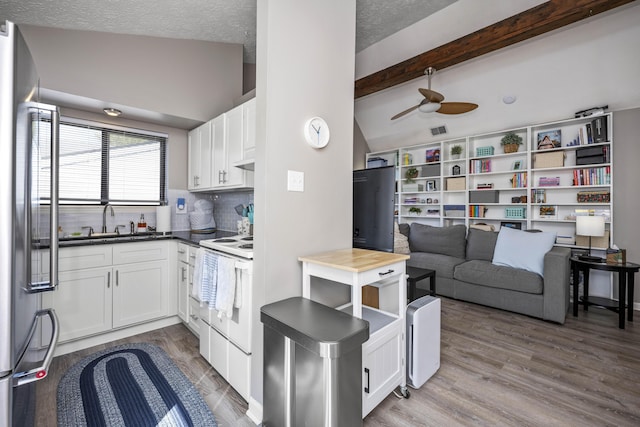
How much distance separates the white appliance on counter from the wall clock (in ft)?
2.67

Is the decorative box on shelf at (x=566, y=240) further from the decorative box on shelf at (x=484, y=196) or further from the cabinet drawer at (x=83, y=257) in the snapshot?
the cabinet drawer at (x=83, y=257)

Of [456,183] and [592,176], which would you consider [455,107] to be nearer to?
[456,183]

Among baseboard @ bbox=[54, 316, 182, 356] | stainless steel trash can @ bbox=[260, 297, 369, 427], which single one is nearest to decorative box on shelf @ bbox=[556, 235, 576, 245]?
stainless steel trash can @ bbox=[260, 297, 369, 427]

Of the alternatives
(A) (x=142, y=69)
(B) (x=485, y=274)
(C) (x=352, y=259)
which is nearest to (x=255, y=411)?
(C) (x=352, y=259)

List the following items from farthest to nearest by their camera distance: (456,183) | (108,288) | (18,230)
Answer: (456,183)
(108,288)
(18,230)

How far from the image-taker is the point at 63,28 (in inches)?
98.8

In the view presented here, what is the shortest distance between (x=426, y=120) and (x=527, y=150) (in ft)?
5.47

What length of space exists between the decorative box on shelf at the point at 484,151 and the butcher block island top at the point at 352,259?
12.6 ft

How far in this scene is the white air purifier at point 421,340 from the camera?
6.02ft

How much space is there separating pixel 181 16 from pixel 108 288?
2591 mm

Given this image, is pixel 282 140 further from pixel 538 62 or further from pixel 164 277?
pixel 538 62

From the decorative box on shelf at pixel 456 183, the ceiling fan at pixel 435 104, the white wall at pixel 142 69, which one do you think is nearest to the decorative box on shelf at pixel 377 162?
the decorative box on shelf at pixel 456 183

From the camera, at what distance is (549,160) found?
4016 mm

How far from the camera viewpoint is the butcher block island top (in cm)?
149
